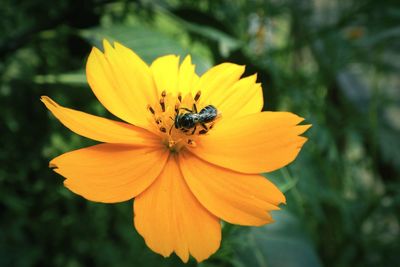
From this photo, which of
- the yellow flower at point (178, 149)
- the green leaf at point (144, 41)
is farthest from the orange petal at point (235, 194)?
the green leaf at point (144, 41)

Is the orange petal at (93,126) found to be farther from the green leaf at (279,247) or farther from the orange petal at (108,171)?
the green leaf at (279,247)

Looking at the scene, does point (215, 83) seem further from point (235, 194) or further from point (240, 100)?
point (235, 194)

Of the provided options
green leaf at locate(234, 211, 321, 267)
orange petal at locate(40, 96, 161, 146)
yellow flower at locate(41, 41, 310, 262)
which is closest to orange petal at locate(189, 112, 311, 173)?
yellow flower at locate(41, 41, 310, 262)

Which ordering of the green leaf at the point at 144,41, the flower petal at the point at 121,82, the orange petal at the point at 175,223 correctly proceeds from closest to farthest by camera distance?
1. the orange petal at the point at 175,223
2. the flower petal at the point at 121,82
3. the green leaf at the point at 144,41

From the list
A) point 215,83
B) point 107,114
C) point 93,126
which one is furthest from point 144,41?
point 93,126

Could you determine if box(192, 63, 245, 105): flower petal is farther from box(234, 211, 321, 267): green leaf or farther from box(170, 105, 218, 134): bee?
box(234, 211, 321, 267): green leaf

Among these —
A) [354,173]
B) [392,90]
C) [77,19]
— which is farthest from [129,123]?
[392,90]

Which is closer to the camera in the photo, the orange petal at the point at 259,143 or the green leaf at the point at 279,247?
the orange petal at the point at 259,143

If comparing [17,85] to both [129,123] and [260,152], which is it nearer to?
[129,123]
